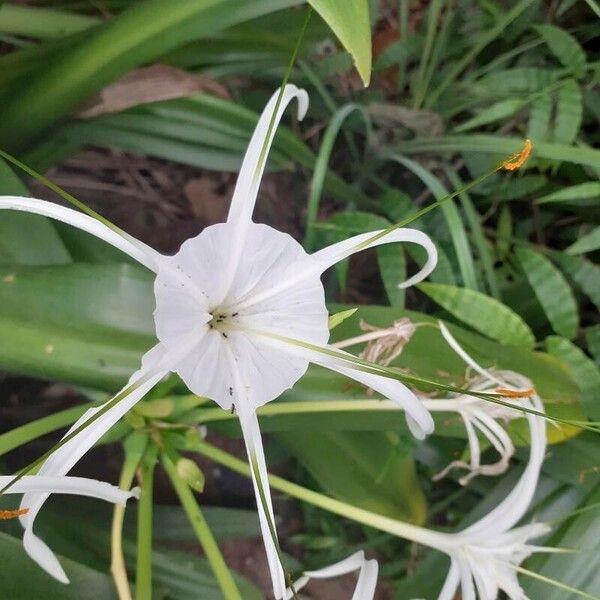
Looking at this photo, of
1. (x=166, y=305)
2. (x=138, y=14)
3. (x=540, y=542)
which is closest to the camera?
(x=166, y=305)

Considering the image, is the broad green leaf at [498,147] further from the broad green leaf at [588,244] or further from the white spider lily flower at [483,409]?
the white spider lily flower at [483,409]

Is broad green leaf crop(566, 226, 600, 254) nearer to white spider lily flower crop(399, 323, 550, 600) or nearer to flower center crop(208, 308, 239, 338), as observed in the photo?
white spider lily flower crop(399, 323, 550, 600)

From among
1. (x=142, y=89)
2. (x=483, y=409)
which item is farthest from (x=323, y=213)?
(x=483, y=409)

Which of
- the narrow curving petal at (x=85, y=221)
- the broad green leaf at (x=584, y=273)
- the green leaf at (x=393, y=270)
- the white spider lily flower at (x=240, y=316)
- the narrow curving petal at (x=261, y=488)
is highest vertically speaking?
the green leaf at (x=393, y=270)

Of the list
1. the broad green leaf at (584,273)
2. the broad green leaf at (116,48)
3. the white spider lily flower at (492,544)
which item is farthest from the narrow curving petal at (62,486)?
the broad green leaf at (584,273)

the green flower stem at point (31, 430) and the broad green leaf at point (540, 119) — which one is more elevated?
the broad green leaf at point (540, 119)

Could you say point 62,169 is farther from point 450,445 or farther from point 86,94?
point 450,445

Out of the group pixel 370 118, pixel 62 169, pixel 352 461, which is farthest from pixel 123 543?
pixel 370 118

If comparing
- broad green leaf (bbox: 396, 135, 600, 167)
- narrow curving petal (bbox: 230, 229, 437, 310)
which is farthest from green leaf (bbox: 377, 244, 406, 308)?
narrow curving petal (bbox: 230, 229, 437, 310)
